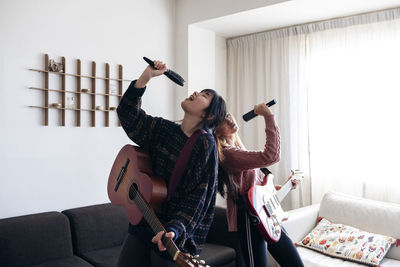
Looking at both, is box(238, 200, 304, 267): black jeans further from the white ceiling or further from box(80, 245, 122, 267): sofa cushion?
the white ceiling

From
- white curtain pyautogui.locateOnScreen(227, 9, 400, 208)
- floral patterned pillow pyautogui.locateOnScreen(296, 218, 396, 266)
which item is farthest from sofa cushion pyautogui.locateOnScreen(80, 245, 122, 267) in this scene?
white curtain pyautogui.locateOnScreen(227, 9, 400, 208)

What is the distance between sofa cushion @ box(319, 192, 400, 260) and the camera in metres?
2.87

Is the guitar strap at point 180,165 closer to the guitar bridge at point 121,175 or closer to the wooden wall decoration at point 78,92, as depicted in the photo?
the guitar bridge at point 121,175

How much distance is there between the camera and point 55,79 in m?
2.95

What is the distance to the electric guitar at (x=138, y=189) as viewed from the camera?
1.42 metres

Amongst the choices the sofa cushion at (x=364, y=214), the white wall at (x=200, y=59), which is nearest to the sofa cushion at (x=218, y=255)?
the sofa cushion at (x=364, y=214)

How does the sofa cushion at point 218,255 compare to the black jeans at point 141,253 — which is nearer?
the black jeans at point 141,253

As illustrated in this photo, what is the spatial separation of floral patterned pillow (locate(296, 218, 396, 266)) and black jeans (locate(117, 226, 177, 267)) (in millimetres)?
1738

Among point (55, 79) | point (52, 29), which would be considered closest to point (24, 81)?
point (55, 79)

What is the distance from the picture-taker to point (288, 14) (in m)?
3.50

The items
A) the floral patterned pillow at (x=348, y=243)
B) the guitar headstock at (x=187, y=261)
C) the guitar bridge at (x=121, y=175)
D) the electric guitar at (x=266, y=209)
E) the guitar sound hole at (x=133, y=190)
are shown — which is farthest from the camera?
the floral patterned pillow at (x=348, y=243)

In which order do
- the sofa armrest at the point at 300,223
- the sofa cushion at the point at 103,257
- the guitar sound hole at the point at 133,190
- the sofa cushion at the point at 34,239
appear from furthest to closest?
the sofa armrest at the point at 300,223, the sofa cushion at the point at 103,257, the sofa cushion at the point at 34,239, the guitar sound hole at the point at 133,190

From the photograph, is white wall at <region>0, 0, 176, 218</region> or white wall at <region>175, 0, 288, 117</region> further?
white wall at <region>175, 0, 288, 117</region>

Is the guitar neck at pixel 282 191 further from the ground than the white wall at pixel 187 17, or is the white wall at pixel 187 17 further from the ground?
the white wall at pixel 187 17
